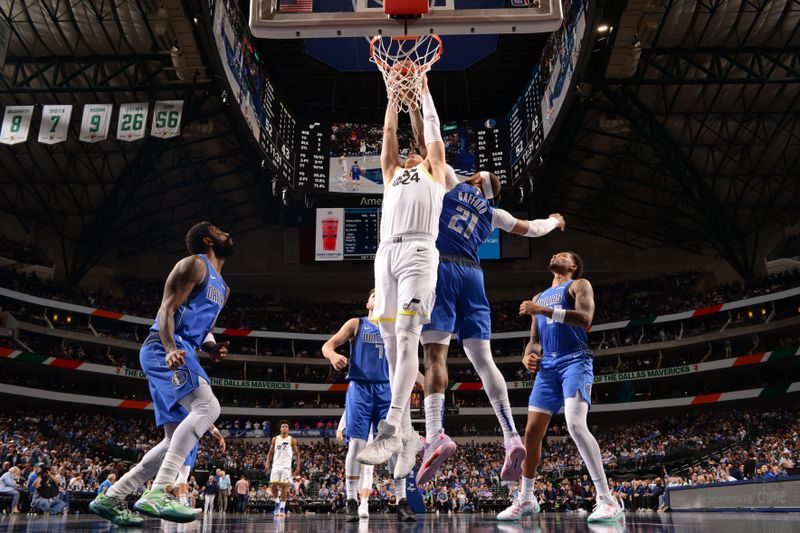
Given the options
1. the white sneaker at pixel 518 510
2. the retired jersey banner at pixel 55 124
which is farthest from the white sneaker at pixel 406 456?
the retired jersey banner at pixel 55 124

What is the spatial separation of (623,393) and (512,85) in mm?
17818

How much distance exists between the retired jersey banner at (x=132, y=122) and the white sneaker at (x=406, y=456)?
16.5 m

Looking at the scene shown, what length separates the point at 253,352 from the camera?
3791cm

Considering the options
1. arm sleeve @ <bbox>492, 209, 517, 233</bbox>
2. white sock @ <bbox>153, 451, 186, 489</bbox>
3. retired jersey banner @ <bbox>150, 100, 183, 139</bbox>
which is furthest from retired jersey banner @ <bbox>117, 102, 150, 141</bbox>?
white sock @ <bbox>153, 451, 186, 489</bbox>

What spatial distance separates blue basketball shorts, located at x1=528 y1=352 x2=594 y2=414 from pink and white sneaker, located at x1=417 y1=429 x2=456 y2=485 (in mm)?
1622

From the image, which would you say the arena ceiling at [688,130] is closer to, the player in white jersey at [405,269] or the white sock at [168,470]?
the player in white jersey at [405,269]

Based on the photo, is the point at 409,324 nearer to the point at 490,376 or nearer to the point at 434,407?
the point at 434,407

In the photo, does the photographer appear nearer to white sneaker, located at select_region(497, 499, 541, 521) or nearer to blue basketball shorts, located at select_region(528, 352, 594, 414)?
white sneaker, located at select_region(497, 499, 541, 521)

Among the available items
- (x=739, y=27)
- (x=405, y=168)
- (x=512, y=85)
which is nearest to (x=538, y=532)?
(x=405, y=168)

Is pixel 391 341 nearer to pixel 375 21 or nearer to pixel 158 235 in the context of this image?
pixel 375 21

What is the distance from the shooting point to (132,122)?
63.0 ft

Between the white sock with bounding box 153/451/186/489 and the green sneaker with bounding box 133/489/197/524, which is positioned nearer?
the green sneaker with bounding box 133/489/197/524

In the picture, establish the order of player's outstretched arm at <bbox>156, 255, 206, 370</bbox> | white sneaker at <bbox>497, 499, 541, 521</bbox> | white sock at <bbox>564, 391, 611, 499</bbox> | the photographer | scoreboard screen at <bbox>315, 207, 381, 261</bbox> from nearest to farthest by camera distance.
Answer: player's outstretched arm at <bbox>156, 255, 206, 370</bbox> < white sock at <bbox>564, 391, 611, 499</bbox> < white sneaker at <bbox>497, 499, 541, 521</bbox> < the photographer < scoreboard screen at <bbox>315, 207, 381, 261</bbox>

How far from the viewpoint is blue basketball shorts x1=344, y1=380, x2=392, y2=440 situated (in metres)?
7.90
